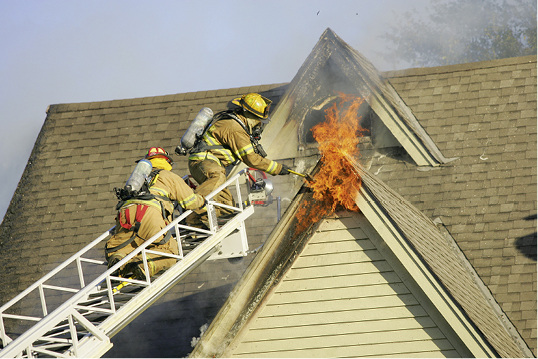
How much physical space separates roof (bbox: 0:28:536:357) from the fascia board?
6.98 ft

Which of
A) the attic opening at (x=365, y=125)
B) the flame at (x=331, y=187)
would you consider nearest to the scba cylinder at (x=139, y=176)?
the flame at (x=331, y=187)

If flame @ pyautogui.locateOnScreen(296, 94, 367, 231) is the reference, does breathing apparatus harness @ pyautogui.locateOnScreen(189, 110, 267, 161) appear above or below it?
above

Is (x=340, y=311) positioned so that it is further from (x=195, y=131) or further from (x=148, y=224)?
(x=195, y=131)

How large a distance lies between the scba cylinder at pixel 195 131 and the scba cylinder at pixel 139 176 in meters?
0.96

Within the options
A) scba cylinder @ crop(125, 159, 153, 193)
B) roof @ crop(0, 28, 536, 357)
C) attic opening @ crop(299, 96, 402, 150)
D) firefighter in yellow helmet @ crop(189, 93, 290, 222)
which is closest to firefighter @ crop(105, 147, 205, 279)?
scba cylinder @ crop(125, 159, 153, 193)

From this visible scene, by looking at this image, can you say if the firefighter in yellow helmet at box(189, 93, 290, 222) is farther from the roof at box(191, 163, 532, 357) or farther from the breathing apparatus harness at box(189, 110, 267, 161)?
the roof at box(191, 163, 532, 357)

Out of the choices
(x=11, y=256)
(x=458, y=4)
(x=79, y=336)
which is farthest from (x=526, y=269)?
(x=458, y=4)

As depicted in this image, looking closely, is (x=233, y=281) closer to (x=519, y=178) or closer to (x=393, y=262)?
(x=393, y=262)

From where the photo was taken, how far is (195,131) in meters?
11.2

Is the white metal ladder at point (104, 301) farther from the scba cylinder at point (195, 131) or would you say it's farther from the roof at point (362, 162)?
the roof at point (362, 162)

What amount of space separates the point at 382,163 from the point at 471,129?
1.67m

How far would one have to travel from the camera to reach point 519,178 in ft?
41.6

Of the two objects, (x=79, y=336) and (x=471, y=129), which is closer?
(x=79, y=336)

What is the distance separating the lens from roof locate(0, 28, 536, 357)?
12094 millimetres
